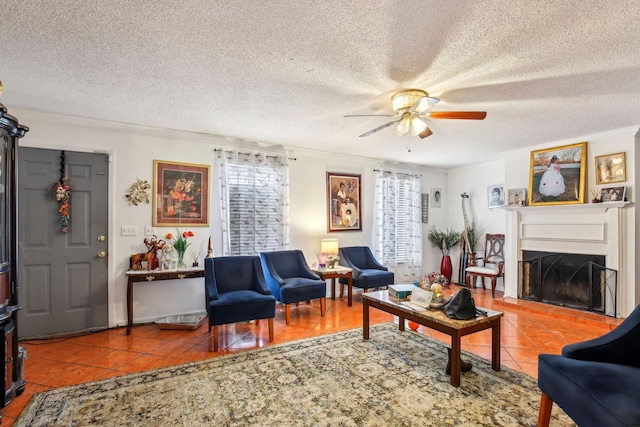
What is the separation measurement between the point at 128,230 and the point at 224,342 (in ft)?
6.10

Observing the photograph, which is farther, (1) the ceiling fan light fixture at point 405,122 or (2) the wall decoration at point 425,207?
(2) the wall decoration at point 425,207

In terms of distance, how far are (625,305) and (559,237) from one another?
1063mm

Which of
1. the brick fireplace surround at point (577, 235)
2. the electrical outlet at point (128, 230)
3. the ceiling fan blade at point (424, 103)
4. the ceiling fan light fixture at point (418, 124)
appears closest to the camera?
the ceiling fan blade at point (424, 103)

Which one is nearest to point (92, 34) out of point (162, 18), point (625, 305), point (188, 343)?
point (162, 18)

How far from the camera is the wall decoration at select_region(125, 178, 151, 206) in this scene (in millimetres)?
3928

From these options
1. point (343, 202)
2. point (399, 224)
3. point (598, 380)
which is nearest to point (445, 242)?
point (399, 224)

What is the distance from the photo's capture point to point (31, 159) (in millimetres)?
3449

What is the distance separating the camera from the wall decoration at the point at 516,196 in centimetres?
491

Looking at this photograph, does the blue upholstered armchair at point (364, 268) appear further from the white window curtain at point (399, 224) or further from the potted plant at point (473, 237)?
the potted plant at point (473, 237)

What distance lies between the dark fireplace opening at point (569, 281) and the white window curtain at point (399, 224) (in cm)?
184

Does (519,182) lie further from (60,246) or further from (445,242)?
(60,246)

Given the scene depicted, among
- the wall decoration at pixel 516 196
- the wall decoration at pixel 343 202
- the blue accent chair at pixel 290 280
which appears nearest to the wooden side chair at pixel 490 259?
the wall decoration at pixel 516 196

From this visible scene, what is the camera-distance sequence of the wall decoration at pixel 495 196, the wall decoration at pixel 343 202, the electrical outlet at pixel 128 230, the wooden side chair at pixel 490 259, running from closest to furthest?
the electrical outlet at pixel 128 230 < the wall decoration at pixel 343 202 < the wooden side chair at pixel 490 259 < the wall decoration at pixel 495 196

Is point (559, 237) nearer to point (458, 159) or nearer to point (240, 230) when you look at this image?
point (458, 159)
